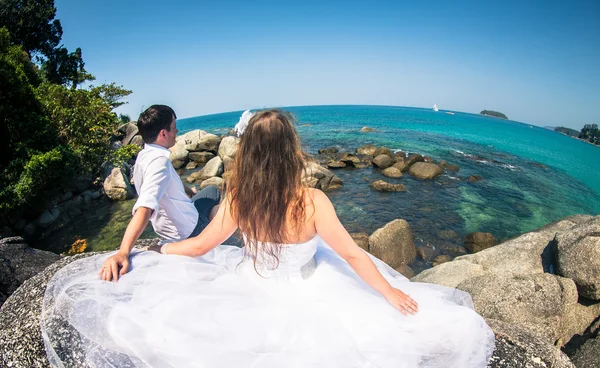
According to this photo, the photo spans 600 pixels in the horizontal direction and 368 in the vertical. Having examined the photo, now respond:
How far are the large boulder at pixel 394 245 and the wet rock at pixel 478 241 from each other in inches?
98.0

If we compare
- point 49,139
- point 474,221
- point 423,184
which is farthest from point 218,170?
point 474,221

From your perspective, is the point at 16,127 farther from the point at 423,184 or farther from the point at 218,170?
the point at 423,184

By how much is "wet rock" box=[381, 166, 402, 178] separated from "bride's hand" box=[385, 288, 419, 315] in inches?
662

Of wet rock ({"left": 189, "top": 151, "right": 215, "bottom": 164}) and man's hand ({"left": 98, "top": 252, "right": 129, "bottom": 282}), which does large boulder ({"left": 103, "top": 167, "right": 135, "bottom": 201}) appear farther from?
man's hand ({"left": 98, "top": 252, "right": 129, "bottom": 282})

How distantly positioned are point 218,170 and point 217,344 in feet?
51.6

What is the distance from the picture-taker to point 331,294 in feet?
7.97

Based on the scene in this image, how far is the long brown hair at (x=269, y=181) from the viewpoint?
219 cm

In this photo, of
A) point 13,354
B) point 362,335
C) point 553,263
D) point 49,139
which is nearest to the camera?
point 362,335

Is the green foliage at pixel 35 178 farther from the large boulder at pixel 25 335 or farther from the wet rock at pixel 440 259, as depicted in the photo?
the wet rock at pixel 440 259

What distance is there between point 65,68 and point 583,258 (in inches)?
1462

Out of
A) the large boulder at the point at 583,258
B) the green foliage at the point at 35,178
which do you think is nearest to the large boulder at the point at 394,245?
the large boulder at the point at 583,258

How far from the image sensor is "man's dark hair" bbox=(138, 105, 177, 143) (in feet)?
11.2

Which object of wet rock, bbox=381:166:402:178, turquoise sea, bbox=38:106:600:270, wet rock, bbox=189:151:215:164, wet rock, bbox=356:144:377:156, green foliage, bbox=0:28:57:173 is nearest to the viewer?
green foliage, bbox=0:28:57:173

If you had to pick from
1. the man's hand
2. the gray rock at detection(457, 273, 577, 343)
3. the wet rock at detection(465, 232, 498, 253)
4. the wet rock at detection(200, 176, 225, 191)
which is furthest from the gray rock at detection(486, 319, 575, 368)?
the wet rock at detection(200, 176, 225, 191)
